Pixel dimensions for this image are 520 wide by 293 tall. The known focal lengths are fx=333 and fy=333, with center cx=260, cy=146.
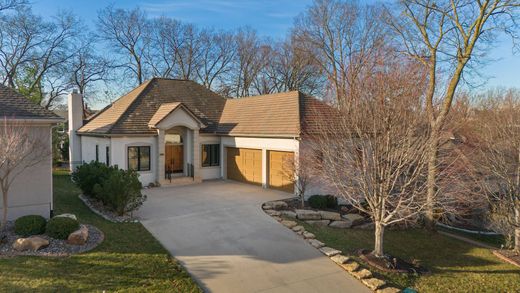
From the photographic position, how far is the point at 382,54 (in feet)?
31.5

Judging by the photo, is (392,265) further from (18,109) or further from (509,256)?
(18,109)

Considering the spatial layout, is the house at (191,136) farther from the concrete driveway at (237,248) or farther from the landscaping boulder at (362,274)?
the landscaping boulder at (362,274)

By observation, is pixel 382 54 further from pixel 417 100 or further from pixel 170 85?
pixel 170 85

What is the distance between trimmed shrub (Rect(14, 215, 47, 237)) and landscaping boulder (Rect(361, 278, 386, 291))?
8681 millimetres

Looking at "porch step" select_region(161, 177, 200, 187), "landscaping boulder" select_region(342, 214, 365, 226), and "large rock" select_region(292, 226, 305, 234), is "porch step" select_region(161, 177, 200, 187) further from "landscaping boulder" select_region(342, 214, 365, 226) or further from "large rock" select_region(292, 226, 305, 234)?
"large rock" select_region(292, 226, 305, 234)

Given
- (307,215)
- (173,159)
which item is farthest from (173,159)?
(307,215)

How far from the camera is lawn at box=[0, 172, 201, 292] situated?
682 cm

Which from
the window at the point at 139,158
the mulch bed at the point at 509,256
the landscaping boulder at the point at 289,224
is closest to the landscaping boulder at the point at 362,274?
the landscaping boulder at the point at 289,224

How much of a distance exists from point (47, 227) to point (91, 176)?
4.79 meters

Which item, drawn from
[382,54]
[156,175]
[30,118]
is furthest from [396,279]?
[156,175]

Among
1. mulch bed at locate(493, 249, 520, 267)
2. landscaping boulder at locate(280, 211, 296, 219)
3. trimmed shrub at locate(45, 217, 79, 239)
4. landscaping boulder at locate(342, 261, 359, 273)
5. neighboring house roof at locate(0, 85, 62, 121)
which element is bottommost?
mulch bed at locate(493, 249, 520, 267)

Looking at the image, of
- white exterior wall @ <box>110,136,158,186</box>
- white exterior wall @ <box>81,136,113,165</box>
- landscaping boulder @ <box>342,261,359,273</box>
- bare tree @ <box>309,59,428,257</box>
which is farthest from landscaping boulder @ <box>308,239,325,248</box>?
white exterior wall @ <box>81,136,113,165</box>

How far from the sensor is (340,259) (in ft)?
29.6

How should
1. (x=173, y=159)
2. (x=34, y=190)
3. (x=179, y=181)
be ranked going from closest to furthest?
(x=34, y=190)
(x=179, y=181)
(x=173, y=159)
